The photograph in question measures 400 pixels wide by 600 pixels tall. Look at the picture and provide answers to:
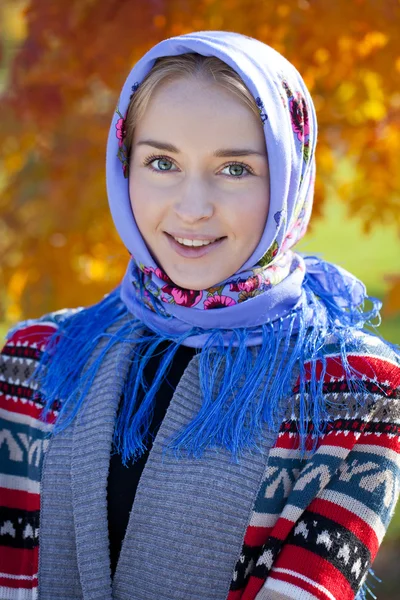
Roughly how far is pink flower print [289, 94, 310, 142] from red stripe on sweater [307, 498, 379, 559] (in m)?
0.85

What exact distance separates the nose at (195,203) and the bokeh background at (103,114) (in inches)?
32.2

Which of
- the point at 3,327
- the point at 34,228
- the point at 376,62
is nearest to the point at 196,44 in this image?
the point at 376,62

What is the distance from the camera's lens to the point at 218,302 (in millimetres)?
1987

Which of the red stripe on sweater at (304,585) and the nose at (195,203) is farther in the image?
the nose at (195,203)

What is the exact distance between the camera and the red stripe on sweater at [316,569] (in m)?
1.75

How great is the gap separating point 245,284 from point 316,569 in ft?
2.17

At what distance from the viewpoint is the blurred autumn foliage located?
2.90 meters

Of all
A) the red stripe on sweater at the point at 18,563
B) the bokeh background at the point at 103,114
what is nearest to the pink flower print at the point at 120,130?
the bokeh background at the point at 103,114

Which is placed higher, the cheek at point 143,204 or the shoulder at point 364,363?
the cheek at point 143,204

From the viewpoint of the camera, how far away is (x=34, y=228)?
358cm

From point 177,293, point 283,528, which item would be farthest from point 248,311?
point 283,528

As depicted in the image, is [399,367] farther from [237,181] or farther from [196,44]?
[196,44]

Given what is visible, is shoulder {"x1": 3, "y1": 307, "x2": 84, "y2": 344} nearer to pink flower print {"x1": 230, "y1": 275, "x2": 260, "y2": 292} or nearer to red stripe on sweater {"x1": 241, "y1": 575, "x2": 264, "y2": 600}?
pink flower print {"x1": 230, "y1": 275, "x2": 260, "y2": 292}

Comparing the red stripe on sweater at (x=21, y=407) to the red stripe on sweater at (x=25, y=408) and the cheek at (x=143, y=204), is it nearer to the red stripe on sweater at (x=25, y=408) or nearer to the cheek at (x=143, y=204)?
the red stripe on sweater at (x=25, y=408)
